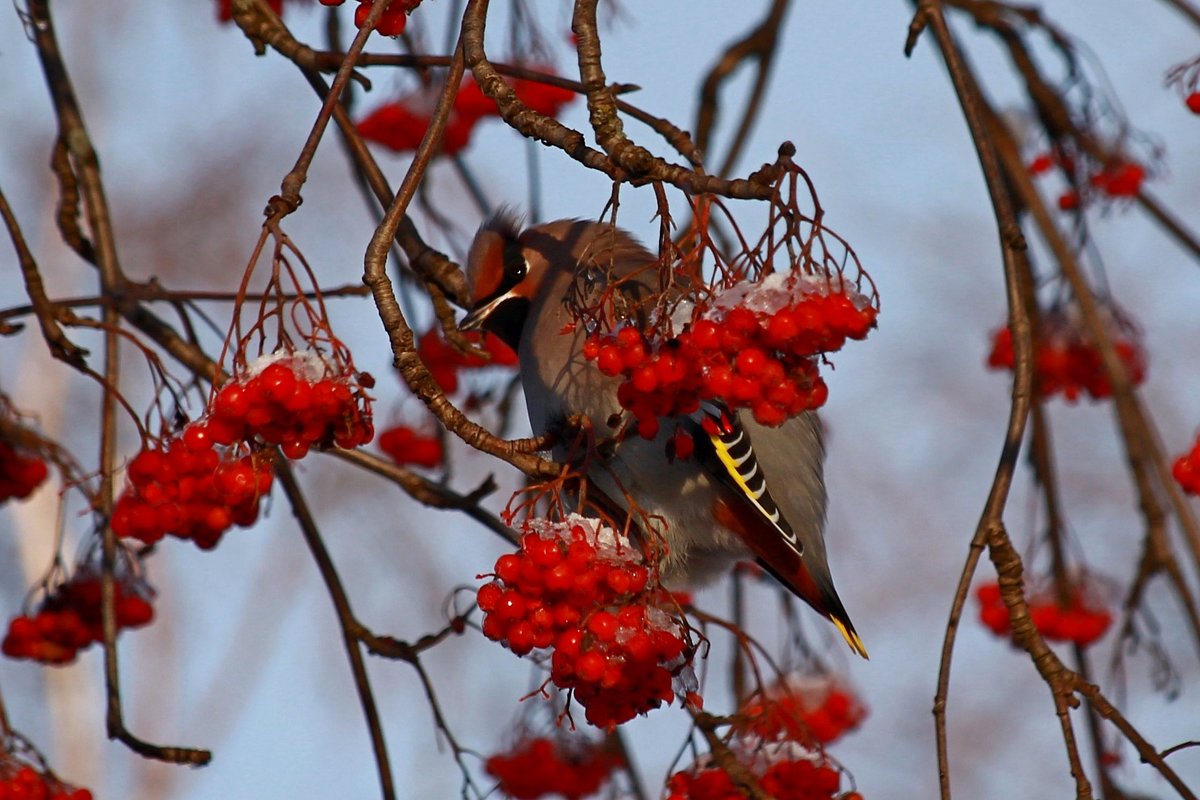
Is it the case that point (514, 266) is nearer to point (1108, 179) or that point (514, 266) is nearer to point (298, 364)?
point (1108, 179)

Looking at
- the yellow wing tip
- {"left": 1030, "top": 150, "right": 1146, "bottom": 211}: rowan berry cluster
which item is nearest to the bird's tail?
the yellow wing tip

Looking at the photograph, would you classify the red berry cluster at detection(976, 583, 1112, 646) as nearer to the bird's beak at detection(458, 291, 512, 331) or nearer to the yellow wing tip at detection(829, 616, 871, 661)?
the yellow wing tip at detection(829, 616, 871, 661)

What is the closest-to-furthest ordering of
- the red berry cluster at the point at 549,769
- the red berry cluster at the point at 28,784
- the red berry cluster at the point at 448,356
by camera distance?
the red berry cluster at the point at 28,784 < the red berry cluster at the point at 549,769 < the red berry cluster at the point at 448,356

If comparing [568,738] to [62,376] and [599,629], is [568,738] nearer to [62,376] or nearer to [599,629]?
→ [599,629]

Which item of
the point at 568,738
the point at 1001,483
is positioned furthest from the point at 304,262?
the point at 568,738

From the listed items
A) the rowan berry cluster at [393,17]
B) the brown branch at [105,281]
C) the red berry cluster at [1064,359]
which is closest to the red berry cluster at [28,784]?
the brown branch at [105,281]

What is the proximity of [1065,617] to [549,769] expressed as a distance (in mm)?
1367

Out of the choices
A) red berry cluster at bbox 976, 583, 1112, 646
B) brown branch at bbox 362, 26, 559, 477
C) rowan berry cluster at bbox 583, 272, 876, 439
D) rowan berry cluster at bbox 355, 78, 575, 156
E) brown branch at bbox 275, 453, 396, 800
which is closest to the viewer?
brown branch at bbox 362, 26, 559, 477

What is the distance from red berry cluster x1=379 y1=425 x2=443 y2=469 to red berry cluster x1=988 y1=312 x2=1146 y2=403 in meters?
1.42

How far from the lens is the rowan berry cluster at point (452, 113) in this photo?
4.26m

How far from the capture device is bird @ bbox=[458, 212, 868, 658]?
3.04 m

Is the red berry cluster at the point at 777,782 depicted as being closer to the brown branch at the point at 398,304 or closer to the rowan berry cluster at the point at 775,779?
the rowan berry cluster at the point at 775,779

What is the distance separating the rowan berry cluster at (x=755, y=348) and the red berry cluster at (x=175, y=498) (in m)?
0.69

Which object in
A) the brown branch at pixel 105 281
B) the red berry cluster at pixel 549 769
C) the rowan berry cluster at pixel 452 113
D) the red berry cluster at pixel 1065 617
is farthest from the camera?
the rowan berry cluster at pixel 452 113
